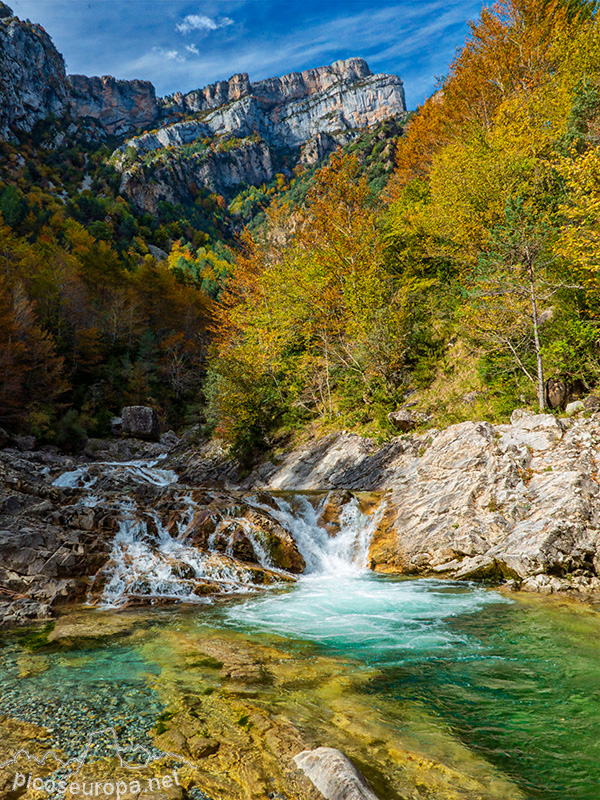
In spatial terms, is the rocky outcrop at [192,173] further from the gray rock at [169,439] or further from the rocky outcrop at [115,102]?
the gray rock at [169,439]

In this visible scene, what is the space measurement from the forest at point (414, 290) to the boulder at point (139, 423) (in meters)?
2.05

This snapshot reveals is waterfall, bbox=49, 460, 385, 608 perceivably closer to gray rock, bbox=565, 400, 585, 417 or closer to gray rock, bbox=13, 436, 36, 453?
gray rock, bbox=565, 400, 585, 417

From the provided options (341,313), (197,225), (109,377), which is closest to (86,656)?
(341,313)

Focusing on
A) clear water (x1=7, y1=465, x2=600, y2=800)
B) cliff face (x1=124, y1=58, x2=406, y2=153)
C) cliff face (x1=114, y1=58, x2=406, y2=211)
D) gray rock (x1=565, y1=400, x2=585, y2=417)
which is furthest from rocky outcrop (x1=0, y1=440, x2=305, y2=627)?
cliff face (x1=124, y1=58, x2=406, y2=153)

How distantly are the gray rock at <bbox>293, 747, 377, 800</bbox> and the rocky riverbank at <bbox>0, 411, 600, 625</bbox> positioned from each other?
7502 millimetres

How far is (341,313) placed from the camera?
2494 cm

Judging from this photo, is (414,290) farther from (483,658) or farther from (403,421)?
(483,658)

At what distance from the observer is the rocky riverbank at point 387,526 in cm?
1016

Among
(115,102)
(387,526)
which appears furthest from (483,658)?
(115,102)

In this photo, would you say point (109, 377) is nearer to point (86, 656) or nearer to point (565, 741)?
point (86, 656)

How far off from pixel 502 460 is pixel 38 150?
459ft

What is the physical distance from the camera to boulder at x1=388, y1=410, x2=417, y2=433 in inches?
733

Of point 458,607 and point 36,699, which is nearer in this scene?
point 36,699

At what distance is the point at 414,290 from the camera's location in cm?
2288
